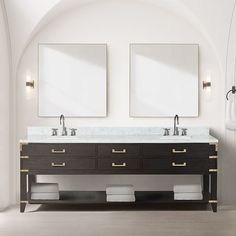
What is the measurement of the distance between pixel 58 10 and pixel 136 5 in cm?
91

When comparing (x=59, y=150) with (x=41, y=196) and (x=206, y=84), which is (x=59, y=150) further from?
(x=206, y=84)

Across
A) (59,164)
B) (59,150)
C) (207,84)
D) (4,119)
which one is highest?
(207,84)

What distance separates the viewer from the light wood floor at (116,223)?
15.7 ft

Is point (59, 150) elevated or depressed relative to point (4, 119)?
depressed

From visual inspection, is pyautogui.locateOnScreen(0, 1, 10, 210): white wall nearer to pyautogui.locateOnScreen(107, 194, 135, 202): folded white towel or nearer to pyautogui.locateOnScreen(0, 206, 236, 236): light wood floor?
pyautogui.locateOnScreen(0, 206, 236, 236): light wood floor

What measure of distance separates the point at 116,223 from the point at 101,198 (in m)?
0.72

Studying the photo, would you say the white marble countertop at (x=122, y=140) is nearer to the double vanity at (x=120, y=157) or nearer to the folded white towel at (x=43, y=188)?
the double vanity at (x=120, y=157)

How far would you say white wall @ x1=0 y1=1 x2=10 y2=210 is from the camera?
5855mm

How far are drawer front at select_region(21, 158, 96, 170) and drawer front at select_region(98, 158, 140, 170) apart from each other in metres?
0.10

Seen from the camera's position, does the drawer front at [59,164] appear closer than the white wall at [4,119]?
Yes

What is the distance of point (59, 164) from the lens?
219 inches

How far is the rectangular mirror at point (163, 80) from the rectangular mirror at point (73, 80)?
373mm

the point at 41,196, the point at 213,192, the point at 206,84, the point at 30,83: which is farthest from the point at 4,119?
the point at 213,192

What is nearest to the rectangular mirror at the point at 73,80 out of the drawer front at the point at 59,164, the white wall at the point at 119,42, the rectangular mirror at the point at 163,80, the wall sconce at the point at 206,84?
the white wall at the point at 119,42
